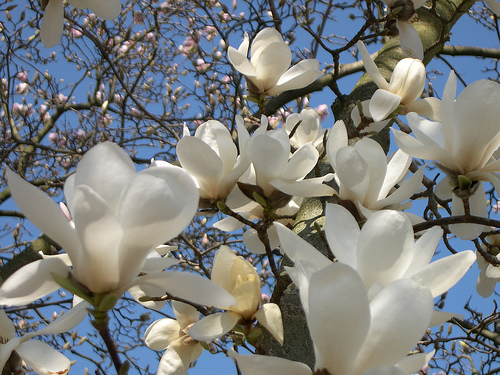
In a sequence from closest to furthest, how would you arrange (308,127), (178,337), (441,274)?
(441,274) → (178,337) → (308,127)

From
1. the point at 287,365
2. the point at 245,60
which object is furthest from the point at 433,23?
the point at 287,365

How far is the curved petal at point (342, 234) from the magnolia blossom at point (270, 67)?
→ 22.5 inches

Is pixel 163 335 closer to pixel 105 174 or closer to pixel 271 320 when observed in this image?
pixel 271 320

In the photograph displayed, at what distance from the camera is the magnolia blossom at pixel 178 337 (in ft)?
2.54

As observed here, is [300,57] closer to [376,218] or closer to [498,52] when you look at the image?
[498,52]

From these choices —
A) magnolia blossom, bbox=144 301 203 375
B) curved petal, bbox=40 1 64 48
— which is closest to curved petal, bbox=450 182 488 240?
magnolia blossom, bbox=144 301 203 375

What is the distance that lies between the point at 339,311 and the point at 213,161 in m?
0.38

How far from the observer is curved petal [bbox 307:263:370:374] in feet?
1.29

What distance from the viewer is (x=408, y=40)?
44.6 inches

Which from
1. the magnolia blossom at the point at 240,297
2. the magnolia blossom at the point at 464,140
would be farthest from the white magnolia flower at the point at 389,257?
the magnolia blossom at the point at 464,140

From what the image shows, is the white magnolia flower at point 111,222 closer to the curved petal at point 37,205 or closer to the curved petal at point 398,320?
the curved petal at point 37,205

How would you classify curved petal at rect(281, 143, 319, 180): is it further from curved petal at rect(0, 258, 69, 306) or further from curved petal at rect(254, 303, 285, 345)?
curved petal at rect(0, 258, 69, 306)

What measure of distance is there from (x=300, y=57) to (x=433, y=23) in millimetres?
776

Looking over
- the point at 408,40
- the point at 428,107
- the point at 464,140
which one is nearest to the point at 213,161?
the point at 464,140
